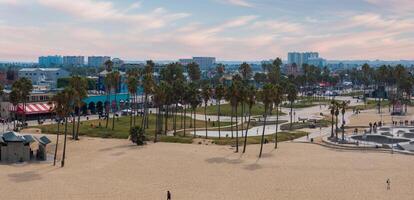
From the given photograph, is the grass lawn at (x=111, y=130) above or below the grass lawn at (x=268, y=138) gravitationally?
above

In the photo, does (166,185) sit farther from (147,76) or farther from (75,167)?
(147,76)

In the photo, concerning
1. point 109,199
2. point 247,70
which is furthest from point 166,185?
point 247,70

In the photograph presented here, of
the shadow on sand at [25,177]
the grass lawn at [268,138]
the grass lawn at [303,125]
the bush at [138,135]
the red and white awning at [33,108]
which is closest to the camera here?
the shadow on sand at [25,177]

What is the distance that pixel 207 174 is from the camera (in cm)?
5441

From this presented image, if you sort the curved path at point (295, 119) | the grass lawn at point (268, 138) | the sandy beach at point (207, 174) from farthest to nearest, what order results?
1. the curved path at point (295, 119)
2. the grass lawn at point (268, 138)
3. the sandy beach at point (207, 174)

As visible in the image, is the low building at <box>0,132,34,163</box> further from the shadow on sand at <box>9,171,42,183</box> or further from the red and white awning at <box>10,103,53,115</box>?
the red and white awning at <box>10,103,53,115</box>

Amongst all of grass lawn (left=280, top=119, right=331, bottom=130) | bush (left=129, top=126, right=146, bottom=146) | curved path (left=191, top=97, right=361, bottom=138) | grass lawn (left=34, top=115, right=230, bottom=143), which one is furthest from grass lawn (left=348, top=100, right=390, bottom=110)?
bush (left=129, top=126, right=146, bottom=146)

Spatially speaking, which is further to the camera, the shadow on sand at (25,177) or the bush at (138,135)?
the bush at (138,135)

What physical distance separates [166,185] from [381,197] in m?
20.3

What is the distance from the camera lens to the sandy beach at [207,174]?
151 feet

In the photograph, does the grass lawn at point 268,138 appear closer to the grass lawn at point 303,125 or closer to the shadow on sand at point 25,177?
the grass lawn at point 303,125

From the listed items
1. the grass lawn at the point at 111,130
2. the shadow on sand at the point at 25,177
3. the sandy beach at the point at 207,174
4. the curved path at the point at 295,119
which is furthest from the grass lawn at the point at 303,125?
the shadow on sand at the point at 25,177

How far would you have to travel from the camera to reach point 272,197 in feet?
148

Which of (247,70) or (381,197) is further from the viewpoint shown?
(247,70)
